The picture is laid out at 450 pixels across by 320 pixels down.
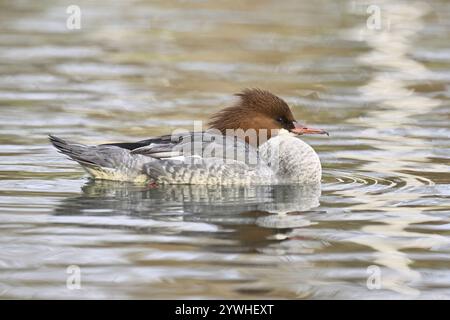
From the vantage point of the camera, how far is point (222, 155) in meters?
9.64

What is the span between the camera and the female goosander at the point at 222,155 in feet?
31.7

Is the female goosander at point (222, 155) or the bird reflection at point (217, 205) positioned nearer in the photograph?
the bird reflection at point (217, 205)

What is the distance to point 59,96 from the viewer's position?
1373cm

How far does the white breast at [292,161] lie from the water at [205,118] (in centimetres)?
18

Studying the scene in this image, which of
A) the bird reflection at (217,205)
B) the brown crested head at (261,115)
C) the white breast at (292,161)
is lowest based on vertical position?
the bird reflection at (217,205)

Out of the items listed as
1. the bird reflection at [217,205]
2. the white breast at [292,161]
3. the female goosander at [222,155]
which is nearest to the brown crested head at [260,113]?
the female goosander at [222,155]

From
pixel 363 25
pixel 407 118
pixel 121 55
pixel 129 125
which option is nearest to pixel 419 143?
pixel 407 118

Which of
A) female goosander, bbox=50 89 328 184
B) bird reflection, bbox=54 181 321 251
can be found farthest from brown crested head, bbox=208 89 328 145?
bird reflection, bbox=54 181 321 251

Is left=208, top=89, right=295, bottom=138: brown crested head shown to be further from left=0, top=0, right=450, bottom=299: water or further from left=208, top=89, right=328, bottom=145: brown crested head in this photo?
left=0, top=0, right=450, bottom=299: water

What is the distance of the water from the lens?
7043 mm

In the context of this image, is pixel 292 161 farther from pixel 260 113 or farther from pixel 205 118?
pixel 205 118

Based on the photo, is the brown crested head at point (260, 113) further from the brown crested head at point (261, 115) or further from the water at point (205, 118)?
the water at point (205, 118)

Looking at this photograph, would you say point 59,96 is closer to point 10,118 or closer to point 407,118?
point 10,118

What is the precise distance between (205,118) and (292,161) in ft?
10.4
